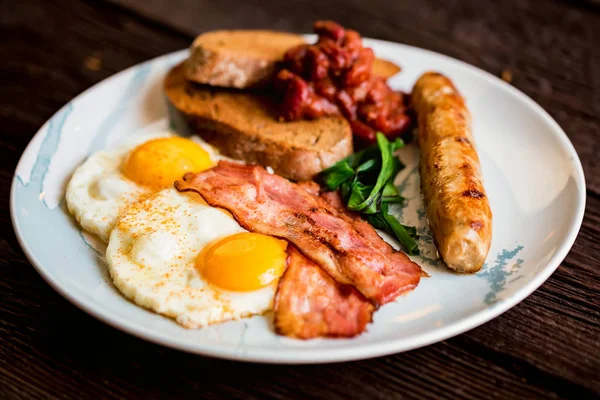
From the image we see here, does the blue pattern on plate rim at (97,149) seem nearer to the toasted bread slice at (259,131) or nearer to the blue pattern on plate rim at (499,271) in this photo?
the blue pattern on plate rim at (499,271)

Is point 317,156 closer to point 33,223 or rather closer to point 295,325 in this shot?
point 295,325

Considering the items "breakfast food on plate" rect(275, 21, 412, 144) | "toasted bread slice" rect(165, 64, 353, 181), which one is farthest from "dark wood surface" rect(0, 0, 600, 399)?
"breakfast food on plate" rect(275, 21, 412, 144)

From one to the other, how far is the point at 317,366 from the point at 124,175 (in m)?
1.78

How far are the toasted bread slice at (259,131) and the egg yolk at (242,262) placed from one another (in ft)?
3.35

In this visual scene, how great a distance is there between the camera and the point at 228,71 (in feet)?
14.8

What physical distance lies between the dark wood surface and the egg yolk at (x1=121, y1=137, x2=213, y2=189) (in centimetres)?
84

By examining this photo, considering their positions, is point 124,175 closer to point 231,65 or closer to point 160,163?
point 160,163

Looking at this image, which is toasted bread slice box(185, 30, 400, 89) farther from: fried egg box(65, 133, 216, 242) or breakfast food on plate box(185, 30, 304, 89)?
fried egg box(65, 133, 216, 242)

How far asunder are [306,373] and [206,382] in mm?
472

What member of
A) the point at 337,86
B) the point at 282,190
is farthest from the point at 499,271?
the point at 337,86

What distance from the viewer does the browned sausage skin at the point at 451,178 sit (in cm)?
324

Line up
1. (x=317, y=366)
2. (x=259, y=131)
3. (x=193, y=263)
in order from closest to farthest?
Result: (x=317, y=366) < (x=193, y=263) < (x=259, y=131)

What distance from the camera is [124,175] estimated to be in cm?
390

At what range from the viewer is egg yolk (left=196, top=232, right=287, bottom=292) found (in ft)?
9.99
